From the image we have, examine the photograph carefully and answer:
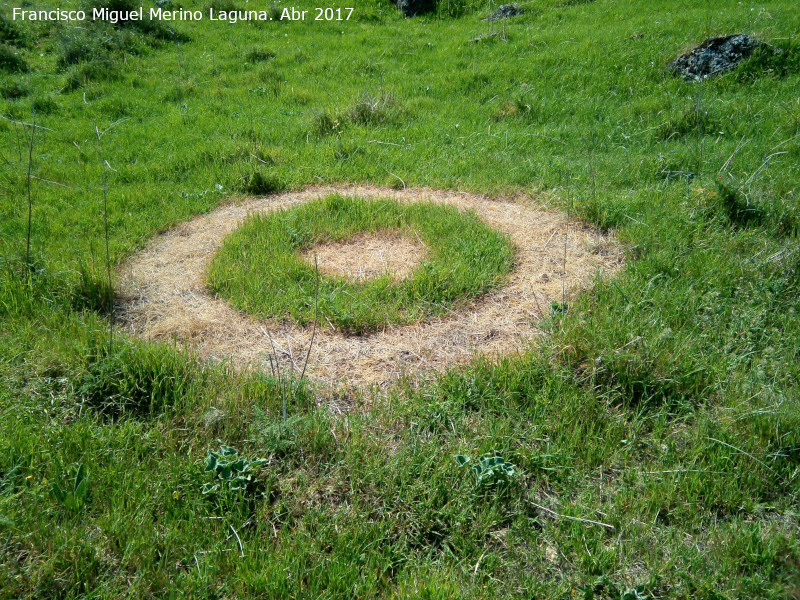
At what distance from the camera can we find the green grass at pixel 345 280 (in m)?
4.86

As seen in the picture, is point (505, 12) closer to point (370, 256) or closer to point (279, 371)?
point (370, 256)

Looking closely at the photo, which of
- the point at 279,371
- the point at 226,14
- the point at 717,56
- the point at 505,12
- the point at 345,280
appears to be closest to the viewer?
the point at 279,371

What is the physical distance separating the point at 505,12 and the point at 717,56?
577 centimetres

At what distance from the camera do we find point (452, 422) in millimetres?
3682

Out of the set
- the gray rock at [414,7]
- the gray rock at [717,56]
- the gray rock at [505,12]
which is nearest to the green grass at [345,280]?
the gray rock at [717,56]

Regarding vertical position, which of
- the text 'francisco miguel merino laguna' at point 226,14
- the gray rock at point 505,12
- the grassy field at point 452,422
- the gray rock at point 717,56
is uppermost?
the gray rock at point 505,12

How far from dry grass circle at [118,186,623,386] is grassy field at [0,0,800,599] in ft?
0.82

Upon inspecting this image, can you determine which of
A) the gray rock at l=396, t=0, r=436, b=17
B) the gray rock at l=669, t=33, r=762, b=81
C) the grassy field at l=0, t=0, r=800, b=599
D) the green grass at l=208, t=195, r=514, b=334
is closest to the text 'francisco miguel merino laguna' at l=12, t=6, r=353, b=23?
the gray rock at l=396, t=0, r=436, b=17

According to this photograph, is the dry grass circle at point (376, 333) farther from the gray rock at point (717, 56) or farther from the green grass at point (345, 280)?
the gray rock at point (717, 56)

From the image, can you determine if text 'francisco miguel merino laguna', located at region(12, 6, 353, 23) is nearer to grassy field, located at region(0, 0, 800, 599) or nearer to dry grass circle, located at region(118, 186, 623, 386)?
grassy field, located at region(0, 0, 800, 599)

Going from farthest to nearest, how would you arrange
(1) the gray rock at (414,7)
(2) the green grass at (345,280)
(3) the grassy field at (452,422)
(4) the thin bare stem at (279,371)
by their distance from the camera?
(1) the gray rock at (414,7)
(2) the green grass at (345,280)
(4) the thin bare stem at (279,371)
(3) the grassy field at (452,422)

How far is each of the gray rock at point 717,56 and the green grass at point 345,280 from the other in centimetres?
524

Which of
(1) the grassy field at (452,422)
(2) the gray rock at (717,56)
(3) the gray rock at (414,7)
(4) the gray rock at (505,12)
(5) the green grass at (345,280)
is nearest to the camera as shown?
(1) the grassy field at (452,422)

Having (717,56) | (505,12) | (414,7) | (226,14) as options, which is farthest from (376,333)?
(226,14)
